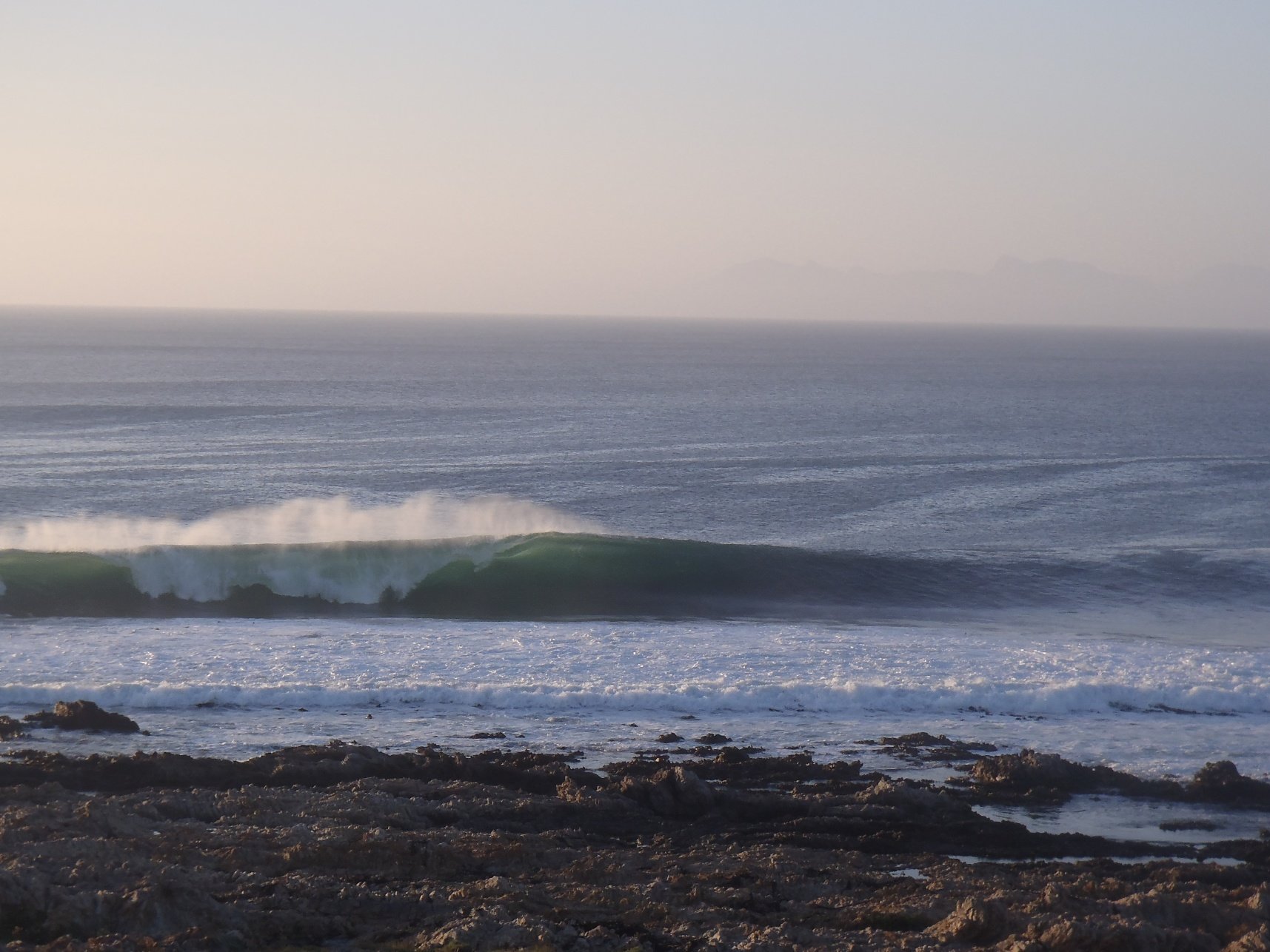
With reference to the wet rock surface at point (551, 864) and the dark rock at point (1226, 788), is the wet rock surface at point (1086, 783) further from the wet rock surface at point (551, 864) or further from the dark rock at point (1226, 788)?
the wet rock surface at point (551, 864)

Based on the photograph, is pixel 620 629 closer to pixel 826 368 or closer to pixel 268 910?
pixel 268 910

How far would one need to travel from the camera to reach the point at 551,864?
9625 millimetres

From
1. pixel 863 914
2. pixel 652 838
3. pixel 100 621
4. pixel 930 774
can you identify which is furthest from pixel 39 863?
pixel 100 621

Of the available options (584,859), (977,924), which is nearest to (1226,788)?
(977,924)

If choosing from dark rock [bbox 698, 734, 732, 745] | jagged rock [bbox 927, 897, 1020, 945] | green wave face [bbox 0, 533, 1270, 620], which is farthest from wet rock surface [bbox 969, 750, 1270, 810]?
green wave face [bbox 0, 533, 1270, 620]

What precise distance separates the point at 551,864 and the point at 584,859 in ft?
0.89

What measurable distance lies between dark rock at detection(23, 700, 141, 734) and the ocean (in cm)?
24

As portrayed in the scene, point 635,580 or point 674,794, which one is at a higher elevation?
point 674,794

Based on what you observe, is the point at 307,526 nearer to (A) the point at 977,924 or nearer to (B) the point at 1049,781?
(B) the point at 1049,781

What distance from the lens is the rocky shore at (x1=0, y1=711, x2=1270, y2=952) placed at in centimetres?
813

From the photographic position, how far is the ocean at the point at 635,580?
1488 centimetres

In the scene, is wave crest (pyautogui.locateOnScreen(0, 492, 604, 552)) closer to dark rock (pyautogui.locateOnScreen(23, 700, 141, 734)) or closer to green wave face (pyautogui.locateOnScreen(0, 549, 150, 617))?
green wave face (pyautogui.locateOnScreen(0, 549, 150, 617))

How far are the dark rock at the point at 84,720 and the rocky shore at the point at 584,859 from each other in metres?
1.12

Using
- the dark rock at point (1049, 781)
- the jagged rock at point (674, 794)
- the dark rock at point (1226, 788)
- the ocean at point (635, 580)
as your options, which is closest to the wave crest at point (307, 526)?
the ocean at point (635, 580)
